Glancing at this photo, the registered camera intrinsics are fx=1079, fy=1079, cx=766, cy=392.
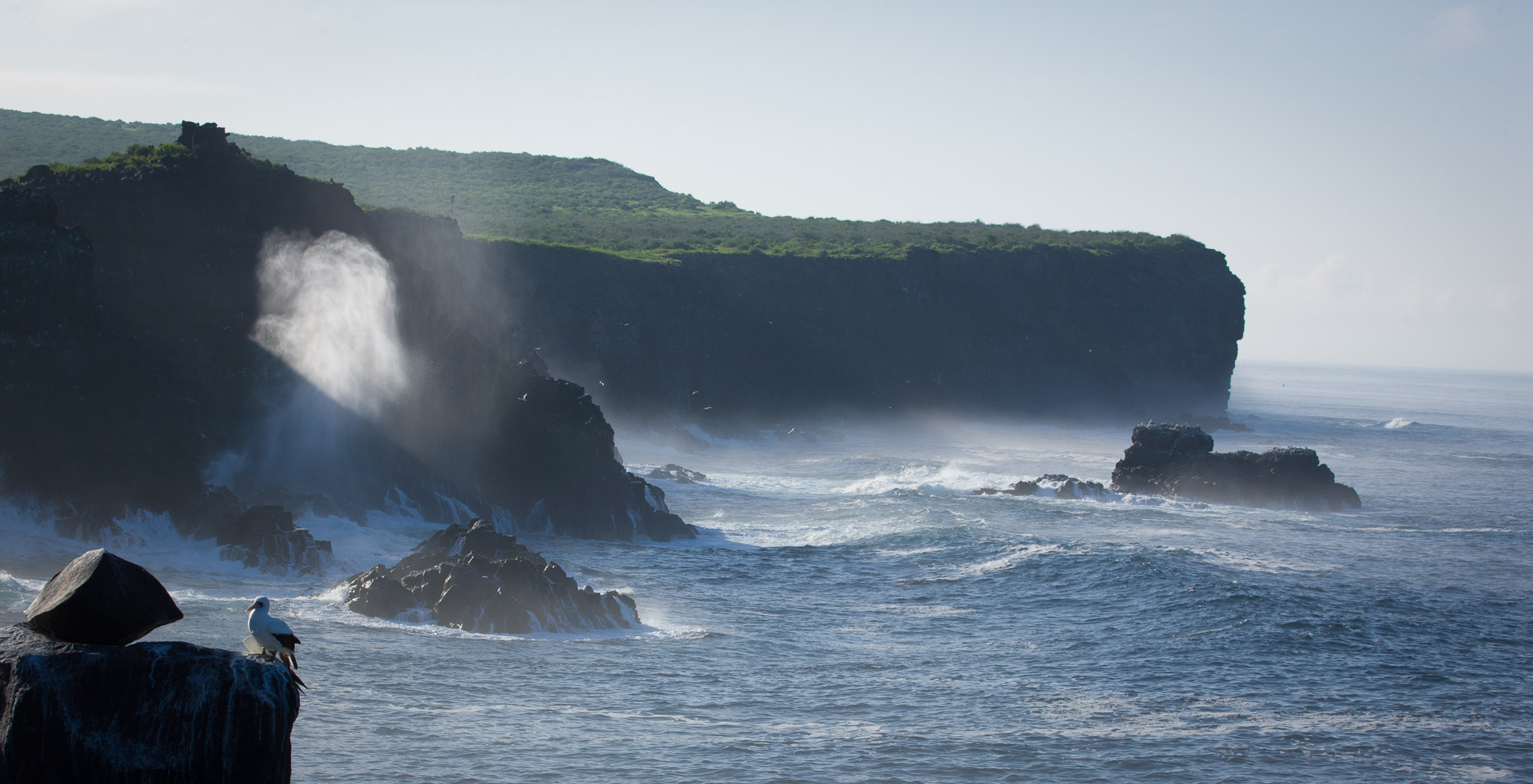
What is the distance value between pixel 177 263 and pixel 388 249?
717 centimetres

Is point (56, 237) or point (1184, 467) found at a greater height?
point (56, 237)

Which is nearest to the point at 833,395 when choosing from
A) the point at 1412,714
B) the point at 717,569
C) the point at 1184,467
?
the point at 1184,467

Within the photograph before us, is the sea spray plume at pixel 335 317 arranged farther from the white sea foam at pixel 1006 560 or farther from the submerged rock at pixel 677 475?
the white sea foam at pixel 1006 560

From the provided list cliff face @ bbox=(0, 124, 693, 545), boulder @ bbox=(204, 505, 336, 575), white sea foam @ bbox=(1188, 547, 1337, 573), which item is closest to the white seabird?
boulder @ bbox=(204, 505, 336, 575)

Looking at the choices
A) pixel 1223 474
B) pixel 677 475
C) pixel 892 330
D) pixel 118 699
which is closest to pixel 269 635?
pixel 118 699

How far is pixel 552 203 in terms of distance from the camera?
112 meters

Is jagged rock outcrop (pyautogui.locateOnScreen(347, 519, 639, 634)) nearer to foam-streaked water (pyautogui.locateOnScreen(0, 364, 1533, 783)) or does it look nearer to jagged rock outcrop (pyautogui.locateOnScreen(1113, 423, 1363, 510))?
foam-streaked water (pyautogui.locateOnScreen(0, 364, 1533, 783))

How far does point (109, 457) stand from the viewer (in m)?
25.3

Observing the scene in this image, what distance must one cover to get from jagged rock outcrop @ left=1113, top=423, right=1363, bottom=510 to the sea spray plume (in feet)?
102

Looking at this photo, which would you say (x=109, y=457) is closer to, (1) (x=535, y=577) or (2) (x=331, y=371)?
(2) (x=331, y=371)

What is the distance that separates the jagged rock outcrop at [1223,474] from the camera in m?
43.8

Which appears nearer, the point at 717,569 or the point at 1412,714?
the point at 1412,714

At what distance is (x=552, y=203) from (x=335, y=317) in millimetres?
81281

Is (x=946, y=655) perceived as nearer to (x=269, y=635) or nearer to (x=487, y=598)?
(x=487, y=598)
